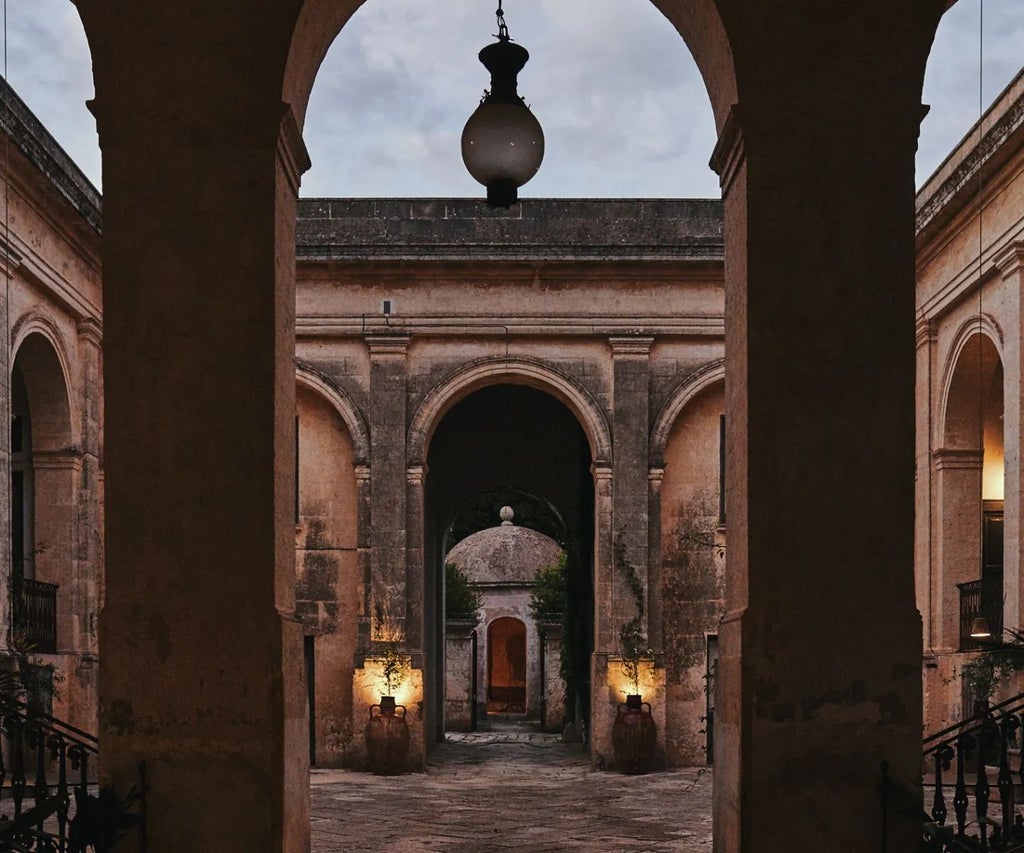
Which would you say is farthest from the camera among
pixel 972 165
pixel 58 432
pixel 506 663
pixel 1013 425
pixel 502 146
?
pixel 506 663

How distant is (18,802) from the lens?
567 cm

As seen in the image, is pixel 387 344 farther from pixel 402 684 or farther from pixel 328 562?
pixel 402 684

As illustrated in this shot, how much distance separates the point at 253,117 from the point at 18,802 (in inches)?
126

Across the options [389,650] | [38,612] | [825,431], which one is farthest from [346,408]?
[825,431]

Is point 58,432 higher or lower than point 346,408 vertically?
lower

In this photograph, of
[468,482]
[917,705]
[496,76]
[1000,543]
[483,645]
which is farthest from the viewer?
[483,645]

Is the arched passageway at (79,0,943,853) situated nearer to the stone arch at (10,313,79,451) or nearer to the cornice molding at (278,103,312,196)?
the cornice molding at (278,103,312,196)

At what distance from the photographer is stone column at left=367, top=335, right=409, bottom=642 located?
58.6ft

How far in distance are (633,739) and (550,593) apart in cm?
1392

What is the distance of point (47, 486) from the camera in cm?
1560

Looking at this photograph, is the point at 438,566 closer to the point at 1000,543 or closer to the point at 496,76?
the point at 1000,543

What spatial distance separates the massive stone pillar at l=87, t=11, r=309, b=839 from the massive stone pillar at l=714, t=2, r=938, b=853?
166 cm

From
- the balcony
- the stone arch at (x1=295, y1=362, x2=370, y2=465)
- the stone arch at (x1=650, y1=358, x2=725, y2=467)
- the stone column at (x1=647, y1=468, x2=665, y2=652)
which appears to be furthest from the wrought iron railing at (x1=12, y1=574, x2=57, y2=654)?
the balcony

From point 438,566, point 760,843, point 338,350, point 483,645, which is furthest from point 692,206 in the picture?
point 483,645
